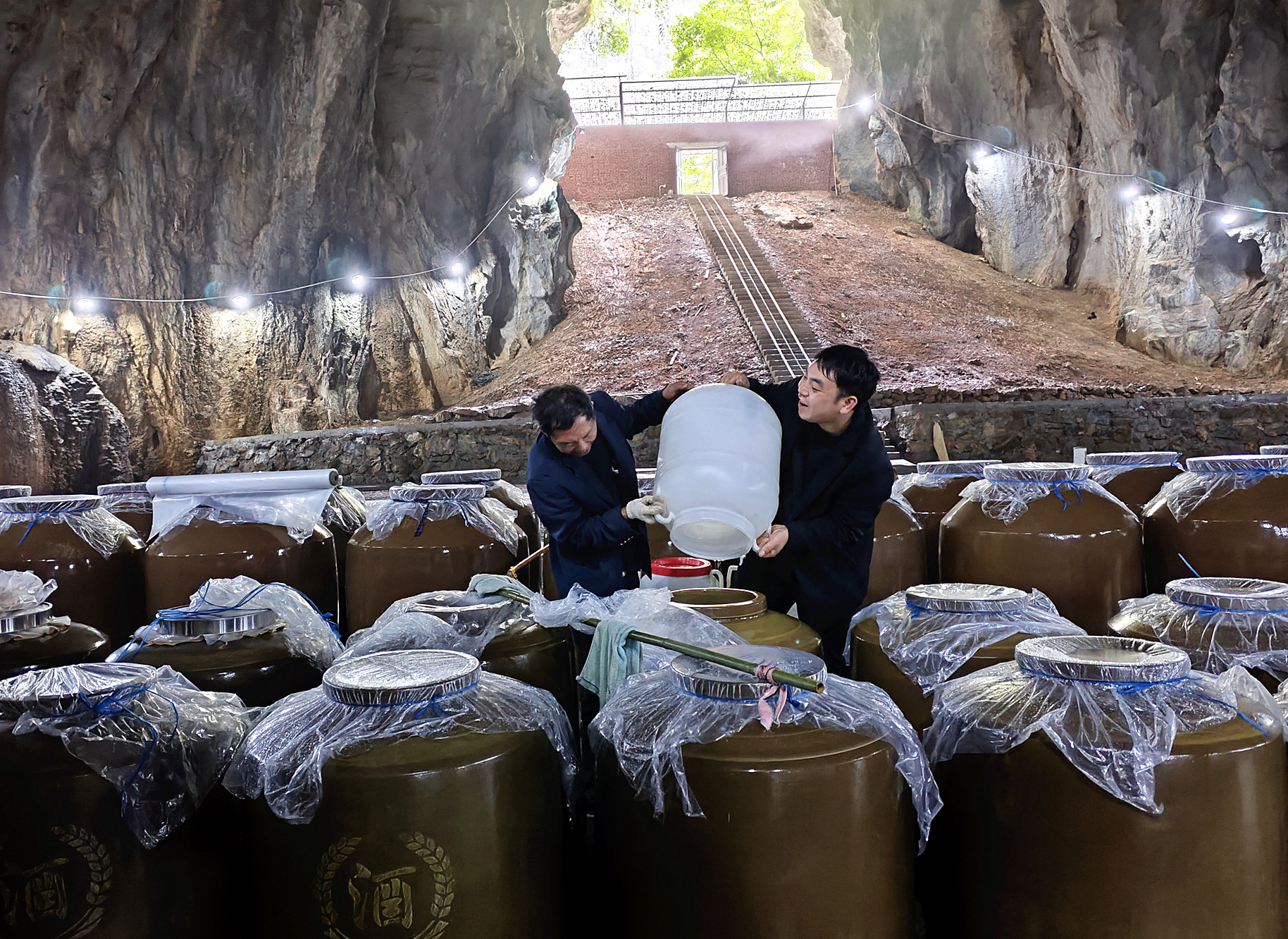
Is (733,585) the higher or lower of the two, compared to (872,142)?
lower

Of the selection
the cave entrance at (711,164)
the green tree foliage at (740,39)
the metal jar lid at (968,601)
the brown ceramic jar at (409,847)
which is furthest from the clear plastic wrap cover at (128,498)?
the green tree foliage at (740,39)

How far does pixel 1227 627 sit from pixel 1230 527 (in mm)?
1051

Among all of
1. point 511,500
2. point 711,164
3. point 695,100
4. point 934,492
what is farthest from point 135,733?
point 711,164

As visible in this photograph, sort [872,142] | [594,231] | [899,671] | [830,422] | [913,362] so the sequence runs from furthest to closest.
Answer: [872,142] → [594,231] → [913,362] → [830,422] → [899,671]

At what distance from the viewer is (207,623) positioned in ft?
7.48

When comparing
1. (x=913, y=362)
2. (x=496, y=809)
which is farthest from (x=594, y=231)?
(x=496, y=809)

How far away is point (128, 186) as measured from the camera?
41.1 feet

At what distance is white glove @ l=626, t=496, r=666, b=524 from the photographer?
2.48m

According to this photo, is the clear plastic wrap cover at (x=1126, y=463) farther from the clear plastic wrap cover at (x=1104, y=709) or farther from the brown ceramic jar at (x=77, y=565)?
the brown ceramic jar at (x=77, y=565)

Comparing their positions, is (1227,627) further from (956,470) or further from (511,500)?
(511,500)

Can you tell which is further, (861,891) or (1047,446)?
(1047,446)

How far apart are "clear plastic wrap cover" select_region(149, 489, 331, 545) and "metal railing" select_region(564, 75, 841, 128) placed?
2445cm

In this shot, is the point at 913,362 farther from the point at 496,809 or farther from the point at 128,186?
the point at 496,809

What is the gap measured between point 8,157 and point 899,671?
13338 mm
